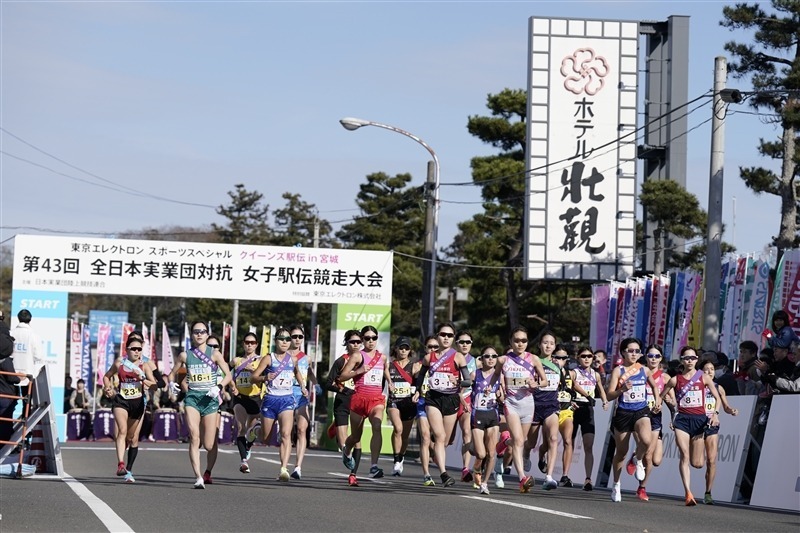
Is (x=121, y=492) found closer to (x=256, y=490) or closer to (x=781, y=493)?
(x=256, y=490)

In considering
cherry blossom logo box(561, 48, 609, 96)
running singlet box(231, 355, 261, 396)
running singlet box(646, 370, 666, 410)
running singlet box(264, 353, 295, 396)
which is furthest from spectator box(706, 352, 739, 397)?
cherry blossom logo box(561, 48, 609, 96)

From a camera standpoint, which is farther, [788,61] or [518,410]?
[788,61]

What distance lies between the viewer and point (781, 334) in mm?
18516

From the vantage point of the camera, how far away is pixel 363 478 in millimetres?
19828

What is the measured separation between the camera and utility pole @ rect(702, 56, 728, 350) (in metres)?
23.1

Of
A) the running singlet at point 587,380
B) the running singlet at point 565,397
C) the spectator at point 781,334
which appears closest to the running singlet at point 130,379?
the running singlet at point 565,397

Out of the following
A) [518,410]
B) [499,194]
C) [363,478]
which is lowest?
[363,478]

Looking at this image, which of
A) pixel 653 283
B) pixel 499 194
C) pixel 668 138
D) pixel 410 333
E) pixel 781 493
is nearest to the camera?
pixel 781 493

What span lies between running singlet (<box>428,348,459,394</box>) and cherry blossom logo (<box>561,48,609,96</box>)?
21.6 meters

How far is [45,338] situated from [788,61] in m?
20.0

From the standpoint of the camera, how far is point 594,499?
16.3 meters

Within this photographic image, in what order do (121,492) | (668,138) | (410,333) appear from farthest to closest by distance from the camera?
1. (410,333)
2. (668,138)
3. (121,492)

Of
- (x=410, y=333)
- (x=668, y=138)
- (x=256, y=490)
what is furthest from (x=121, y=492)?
(x=410, y=333)

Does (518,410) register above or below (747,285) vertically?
below
